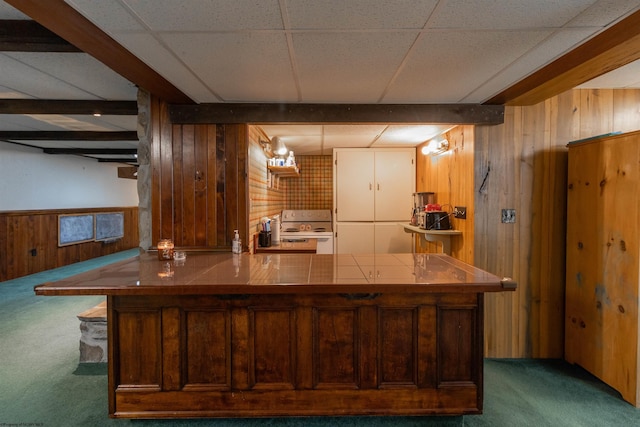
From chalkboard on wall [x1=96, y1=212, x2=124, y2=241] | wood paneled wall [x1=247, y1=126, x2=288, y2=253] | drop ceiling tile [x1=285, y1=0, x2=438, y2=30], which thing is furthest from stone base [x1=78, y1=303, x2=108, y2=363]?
chalkboard on wall [x1=96, y1=212, x2=124, y2=241]

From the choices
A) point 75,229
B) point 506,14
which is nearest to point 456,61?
point 506,14

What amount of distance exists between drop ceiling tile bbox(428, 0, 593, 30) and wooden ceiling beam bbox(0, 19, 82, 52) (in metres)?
2.13

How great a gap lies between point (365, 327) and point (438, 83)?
176 cm

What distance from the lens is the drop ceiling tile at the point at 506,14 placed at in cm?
133

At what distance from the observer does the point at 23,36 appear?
1736 mm

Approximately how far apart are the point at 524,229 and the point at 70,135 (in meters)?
5.71

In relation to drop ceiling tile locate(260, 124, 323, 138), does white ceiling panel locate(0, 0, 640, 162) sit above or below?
below

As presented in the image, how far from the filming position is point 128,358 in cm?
184

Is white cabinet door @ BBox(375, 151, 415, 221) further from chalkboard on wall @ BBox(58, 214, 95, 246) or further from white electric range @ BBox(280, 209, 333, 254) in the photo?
chalkboard on wall @ BBox(58, 214, 95, 246)

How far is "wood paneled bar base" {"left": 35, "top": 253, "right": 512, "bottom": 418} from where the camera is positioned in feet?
6.01

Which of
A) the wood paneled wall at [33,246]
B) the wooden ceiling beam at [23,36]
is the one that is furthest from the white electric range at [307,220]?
the wood paneled wall at [33,246]

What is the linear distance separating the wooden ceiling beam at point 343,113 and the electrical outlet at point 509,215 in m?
0.78

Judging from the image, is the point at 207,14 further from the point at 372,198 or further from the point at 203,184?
the point at 372,198

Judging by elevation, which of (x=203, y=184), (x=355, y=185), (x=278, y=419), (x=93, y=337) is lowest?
(x=278, y=419)
